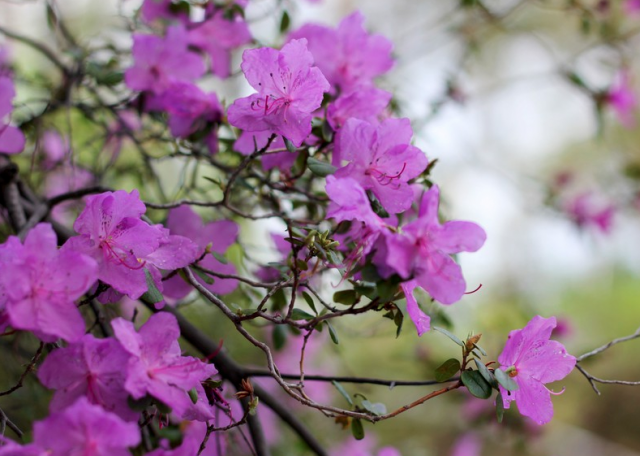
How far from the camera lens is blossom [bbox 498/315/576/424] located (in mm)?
620

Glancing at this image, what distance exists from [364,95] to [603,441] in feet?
7.90

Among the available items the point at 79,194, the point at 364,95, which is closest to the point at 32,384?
the point at 79,194

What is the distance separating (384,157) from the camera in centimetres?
64

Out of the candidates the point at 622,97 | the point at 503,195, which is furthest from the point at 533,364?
the point at 503,195

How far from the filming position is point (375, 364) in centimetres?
260

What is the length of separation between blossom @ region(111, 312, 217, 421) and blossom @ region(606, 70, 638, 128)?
129cm

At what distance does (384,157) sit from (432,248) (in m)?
0.14

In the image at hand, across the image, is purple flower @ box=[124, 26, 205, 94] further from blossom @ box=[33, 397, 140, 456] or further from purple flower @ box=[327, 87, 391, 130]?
blossom @ box=[33, 397, 140, 456]

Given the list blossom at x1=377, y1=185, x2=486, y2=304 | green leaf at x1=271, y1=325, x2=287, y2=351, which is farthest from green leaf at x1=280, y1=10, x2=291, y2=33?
blossom at x1=377, y1=185, x2=486, y2=304

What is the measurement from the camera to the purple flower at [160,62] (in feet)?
2.96

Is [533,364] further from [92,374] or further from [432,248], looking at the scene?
[92,374]

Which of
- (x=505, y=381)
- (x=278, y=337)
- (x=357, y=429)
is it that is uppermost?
A: (x=505, y=381)

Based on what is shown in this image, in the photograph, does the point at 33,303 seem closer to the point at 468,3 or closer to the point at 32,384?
the point at 32,384

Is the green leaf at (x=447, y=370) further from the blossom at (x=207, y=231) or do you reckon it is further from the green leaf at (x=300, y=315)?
the blossom at (x=207, y=231)
